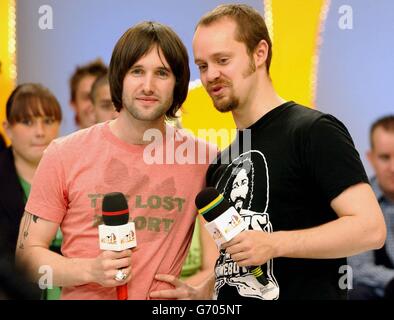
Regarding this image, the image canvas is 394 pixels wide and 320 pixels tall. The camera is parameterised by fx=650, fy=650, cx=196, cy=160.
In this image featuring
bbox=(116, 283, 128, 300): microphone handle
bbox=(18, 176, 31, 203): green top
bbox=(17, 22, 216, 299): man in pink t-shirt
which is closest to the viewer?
bbox=(116, 283, 128, 300): microphone handle

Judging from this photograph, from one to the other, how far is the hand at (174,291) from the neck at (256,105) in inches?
20.4

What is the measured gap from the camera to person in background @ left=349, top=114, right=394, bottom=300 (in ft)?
9.29

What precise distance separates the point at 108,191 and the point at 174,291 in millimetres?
363

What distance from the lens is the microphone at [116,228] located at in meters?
1.72

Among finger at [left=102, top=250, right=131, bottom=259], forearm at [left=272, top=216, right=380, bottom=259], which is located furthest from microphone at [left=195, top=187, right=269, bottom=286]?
finger at [left=102, top=250, right=131, bottom=259]

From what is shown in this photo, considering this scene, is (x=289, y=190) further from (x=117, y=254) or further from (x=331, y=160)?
(x=117, y=254)

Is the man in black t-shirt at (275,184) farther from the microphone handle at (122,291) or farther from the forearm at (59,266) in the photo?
the forearm at (59,266)

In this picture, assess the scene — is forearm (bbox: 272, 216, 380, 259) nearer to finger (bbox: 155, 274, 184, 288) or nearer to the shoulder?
the shoulder

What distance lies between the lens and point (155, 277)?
195 cm

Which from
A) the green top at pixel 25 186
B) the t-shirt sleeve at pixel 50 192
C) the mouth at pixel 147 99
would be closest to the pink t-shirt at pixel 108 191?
the t-shirt sleeve at pixel 50 192

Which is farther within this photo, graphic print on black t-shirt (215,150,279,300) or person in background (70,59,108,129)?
person in background (70,59,108,129)

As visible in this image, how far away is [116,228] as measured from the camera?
172 cm

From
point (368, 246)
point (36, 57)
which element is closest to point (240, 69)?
point (368, 246)

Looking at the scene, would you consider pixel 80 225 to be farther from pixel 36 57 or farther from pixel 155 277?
pixel 36 57
